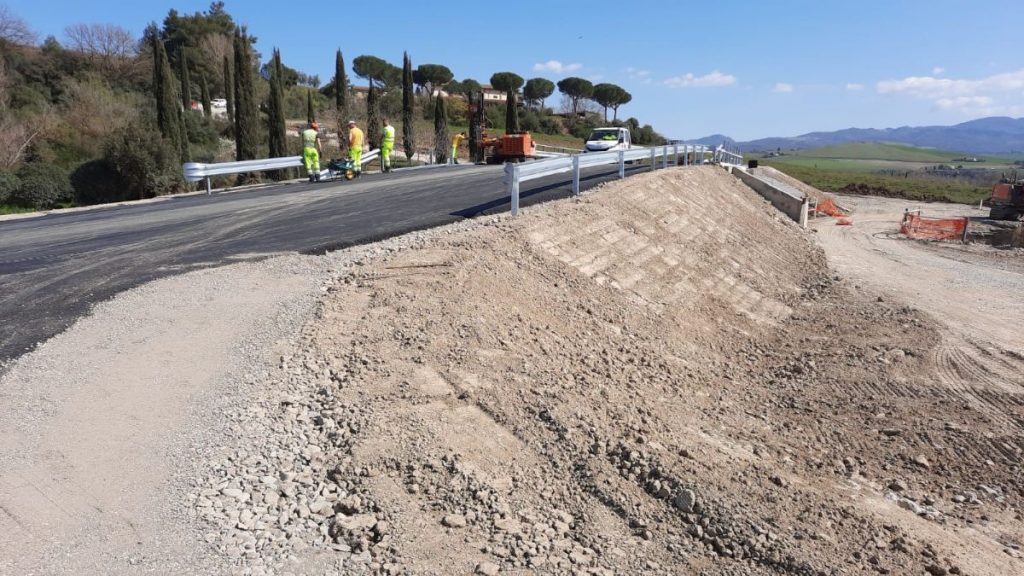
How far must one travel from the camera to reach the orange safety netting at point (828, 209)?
34750 mm

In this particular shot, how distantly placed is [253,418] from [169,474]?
815 millimetres

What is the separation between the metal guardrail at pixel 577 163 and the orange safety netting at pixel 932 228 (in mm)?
10964

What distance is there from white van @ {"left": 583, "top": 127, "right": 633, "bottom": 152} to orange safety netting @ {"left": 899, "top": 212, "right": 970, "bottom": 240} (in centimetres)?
1338

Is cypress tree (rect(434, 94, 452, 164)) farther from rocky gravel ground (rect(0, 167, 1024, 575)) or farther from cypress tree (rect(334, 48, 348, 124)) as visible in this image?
rocky gravel ground (rect(0, 167, 1024, 575))

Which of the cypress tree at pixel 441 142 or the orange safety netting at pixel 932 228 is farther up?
the cypress tree at pixel 441 142

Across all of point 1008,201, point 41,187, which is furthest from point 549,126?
point 41,187

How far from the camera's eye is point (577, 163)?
14016 millimetres

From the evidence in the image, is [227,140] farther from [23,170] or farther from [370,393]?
[370,393]

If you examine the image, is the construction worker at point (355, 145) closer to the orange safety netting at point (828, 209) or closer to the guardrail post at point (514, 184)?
the guardrail post at point (514, 184)

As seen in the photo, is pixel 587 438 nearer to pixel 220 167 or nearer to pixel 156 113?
pixel 220 167

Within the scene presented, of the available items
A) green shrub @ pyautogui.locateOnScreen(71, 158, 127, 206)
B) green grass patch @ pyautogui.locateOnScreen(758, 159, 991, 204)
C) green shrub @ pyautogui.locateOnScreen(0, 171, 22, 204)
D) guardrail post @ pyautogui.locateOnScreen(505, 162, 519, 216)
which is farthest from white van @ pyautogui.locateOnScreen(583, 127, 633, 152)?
green grass patch @ pyautogui.locateOnScreen(758, 159, 991, 204)

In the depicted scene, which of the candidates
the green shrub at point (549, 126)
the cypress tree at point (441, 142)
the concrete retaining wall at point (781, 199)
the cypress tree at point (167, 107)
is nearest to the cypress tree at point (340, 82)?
the cypress tree at point (441, 142)

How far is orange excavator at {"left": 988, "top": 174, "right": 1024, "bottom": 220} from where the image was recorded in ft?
108

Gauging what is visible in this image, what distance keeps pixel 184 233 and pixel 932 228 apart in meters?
31.6
